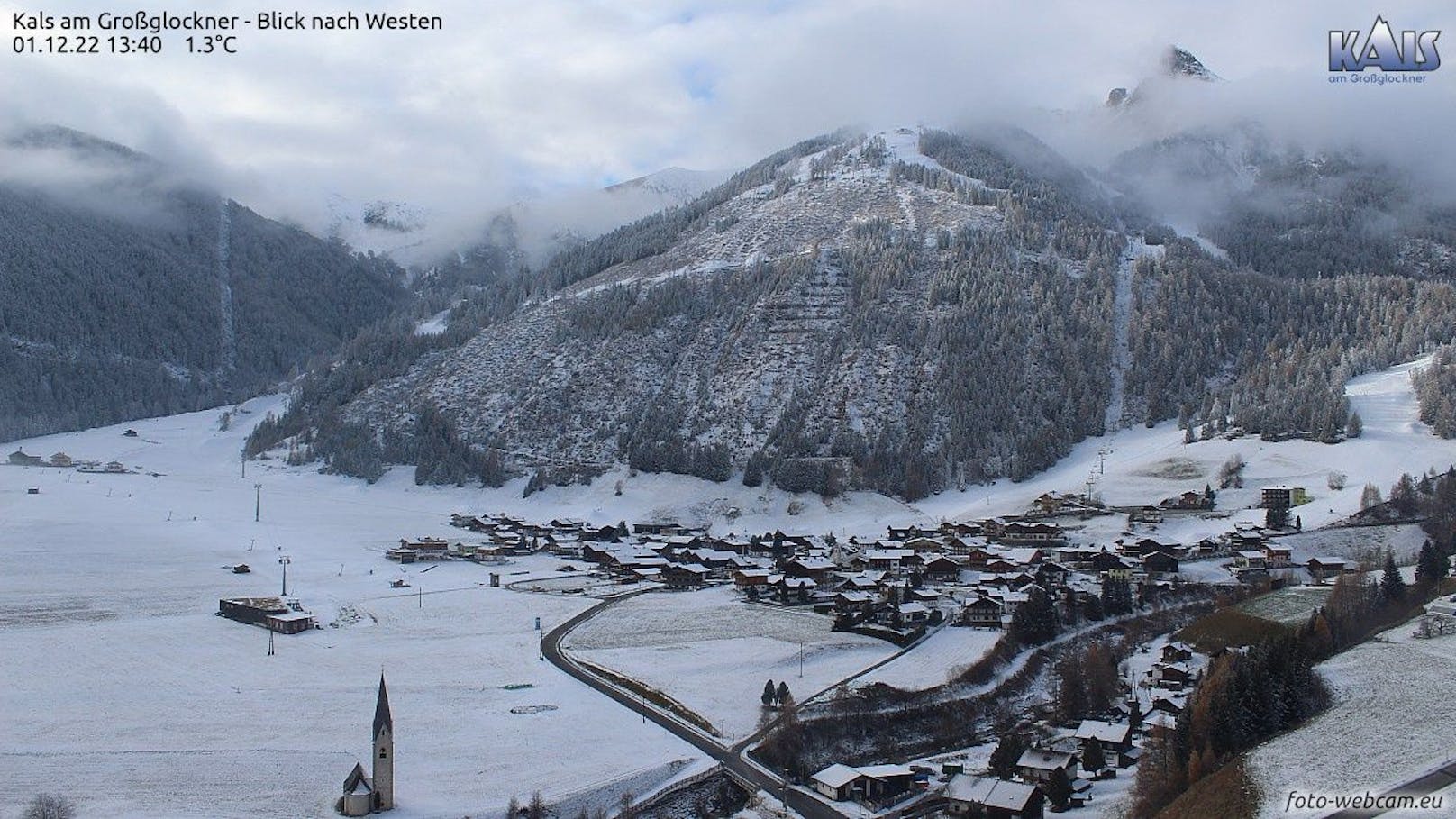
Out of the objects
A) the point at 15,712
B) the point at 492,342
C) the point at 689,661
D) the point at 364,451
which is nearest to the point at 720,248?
the point at 492,342

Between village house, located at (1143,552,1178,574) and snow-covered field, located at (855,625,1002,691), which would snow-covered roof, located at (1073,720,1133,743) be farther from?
village house, located at (1143,552,1178,574)

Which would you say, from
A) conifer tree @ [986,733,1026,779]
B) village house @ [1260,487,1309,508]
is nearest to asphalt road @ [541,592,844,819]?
conifer tree @ [986,733,1026,779]

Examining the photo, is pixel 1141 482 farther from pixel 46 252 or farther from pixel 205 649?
pixel 46 252

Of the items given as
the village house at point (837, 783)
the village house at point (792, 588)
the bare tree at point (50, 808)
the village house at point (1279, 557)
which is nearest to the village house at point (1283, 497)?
the village house at point (1279, 557)

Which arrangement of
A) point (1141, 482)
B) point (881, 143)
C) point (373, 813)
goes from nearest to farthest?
point (373, 813) → point (1141, 482) → point (881, 143)

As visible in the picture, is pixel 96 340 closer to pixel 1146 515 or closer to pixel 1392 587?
pixel 1146 515
